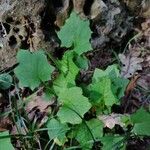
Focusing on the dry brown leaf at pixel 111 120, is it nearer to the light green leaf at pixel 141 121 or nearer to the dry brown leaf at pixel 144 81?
the light green leaf at pixel 141 121

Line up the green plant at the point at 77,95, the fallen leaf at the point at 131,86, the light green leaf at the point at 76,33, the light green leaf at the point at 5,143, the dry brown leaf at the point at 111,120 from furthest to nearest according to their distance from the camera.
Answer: the fallen leaf at the point at 131,86 → the light green leaf at the point at 76,33 → the dry brown leaf at the point at 111,120 → the green plant at the point at 77,95 → the light green leaf at the point at 5,143

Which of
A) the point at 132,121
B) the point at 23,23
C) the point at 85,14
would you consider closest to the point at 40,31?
the point at 23,23

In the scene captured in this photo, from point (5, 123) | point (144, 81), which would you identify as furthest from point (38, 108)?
point (144, 81)

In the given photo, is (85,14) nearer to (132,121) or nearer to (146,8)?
(146,8)

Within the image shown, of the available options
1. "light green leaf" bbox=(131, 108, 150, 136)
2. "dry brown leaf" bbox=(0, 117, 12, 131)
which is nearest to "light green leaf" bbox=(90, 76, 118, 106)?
"light green leaf" bbox=(131, 108, 150, 136)

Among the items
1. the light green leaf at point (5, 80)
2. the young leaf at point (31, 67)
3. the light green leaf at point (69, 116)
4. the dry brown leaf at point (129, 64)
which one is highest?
the young leaf at point (31, 67)

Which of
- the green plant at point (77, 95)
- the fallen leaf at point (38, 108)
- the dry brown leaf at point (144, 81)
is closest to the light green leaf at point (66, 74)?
the green plant at point (77, 95)

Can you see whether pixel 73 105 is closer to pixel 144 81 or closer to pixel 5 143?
pixel 5 143
